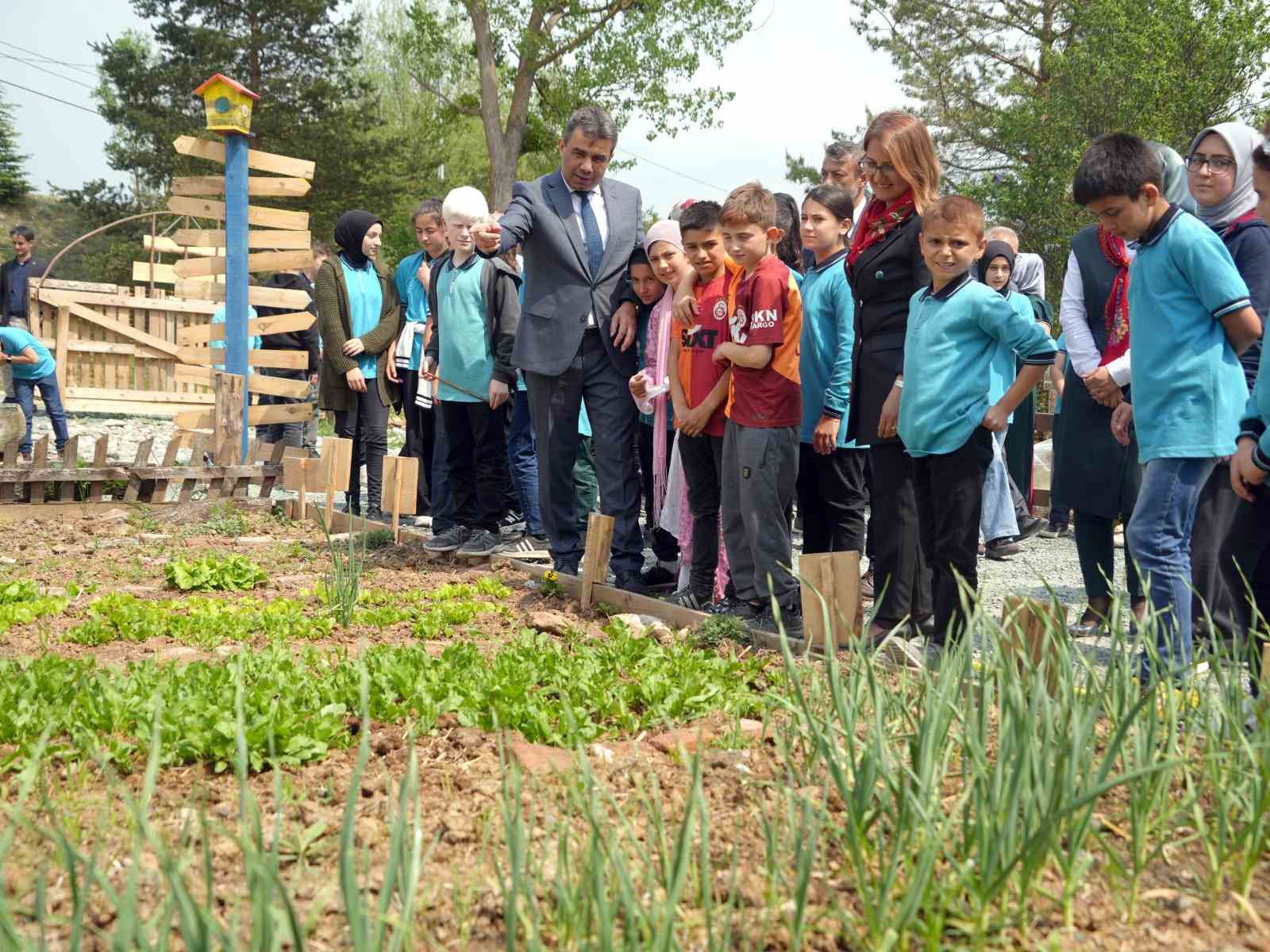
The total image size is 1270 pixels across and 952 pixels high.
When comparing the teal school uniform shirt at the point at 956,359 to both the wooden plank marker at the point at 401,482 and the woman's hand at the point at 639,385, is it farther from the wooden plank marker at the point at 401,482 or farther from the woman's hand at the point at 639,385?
the wooden plank marker at the point at 401,482

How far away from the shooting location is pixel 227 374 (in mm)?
8617

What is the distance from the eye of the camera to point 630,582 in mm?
5625

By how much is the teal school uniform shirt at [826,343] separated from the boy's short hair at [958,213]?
34.4 inches

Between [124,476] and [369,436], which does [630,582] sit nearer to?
[369,436]

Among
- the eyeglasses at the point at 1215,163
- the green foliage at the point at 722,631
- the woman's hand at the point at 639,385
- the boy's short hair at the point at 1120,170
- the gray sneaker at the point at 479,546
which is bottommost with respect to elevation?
the green foliage at the point at 722,631

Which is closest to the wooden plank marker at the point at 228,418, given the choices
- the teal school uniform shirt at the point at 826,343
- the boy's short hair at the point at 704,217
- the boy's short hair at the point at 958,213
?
the boy's short hair at the point at 704,217

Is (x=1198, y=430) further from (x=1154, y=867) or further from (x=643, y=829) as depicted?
(x=643, y=829)

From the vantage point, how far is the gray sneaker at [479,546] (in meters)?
6.21

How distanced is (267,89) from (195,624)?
30.8m

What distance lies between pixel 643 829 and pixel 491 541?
4.13 meters

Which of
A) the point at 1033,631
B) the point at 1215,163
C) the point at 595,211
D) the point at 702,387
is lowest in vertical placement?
the point at 1033,631

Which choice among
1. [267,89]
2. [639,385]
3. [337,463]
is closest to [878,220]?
[639,385]

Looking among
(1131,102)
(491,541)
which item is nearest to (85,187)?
(1131,102)

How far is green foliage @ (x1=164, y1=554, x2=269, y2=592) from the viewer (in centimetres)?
534
